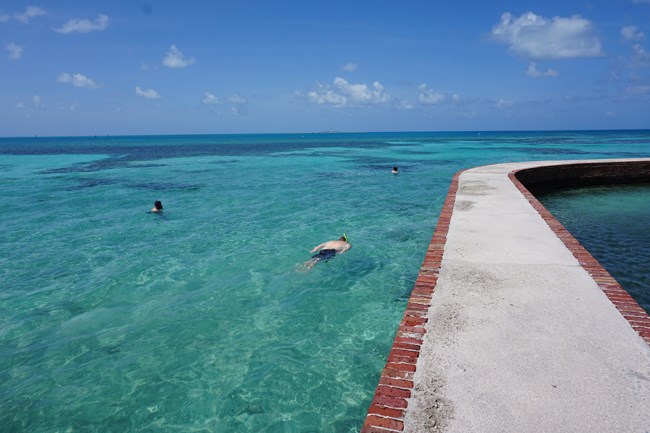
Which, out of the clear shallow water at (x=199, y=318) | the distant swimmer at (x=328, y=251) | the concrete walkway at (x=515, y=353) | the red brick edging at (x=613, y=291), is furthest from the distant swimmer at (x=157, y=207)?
the red brick edging at (x=613, y=291)

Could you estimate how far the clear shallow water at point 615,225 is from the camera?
7.40 metres

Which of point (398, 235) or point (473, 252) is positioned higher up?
point (473, 252)

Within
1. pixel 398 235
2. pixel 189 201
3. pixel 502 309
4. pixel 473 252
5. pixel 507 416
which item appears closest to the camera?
pixel 507 416

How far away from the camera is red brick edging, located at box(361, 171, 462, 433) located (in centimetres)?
296

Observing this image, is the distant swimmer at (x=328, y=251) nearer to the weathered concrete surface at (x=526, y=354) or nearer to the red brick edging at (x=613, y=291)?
the weathered concrete surface at (x=526, y=354)

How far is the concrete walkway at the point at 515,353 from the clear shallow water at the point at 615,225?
230cm

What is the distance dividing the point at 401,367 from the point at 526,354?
1266 millimetres

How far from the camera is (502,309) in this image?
15.0ft

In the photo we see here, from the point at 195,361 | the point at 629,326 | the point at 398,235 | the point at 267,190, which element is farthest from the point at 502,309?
the point at 267,190

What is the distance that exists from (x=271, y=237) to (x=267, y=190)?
32.6ft

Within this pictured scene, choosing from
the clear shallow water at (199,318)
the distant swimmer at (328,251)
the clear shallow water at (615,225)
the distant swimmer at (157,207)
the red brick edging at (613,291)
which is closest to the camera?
the red brick edging at (613,291)

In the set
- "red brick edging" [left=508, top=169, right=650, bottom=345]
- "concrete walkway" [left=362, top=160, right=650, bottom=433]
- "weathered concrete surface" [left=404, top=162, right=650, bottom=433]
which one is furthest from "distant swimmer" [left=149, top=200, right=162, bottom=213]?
"red brick edging" [left=508, top=169, right=650, bottom=345]

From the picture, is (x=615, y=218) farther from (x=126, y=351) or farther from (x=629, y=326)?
(x=126, y=351)

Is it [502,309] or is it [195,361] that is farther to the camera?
[195,361]
